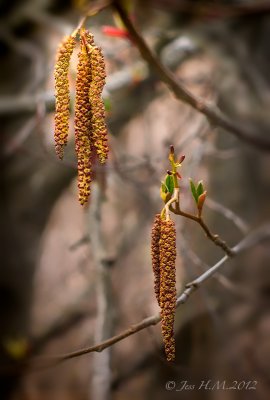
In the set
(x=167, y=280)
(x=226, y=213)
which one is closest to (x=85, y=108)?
(x=167, y=280)

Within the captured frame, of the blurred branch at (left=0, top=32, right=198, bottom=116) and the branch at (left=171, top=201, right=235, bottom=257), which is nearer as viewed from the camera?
the branch at (left=171, top=201, right=235, bottom=257)

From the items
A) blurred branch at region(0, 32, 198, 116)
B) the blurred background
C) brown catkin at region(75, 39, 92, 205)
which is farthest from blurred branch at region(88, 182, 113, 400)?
brown catkin at region(75, 39, 92, 205)

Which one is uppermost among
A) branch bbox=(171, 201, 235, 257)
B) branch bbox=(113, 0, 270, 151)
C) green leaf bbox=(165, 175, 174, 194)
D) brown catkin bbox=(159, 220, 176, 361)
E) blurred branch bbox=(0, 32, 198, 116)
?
blurred branch bbox=(0, 32, 198, 116)

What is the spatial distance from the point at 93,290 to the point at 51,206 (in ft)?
0.83

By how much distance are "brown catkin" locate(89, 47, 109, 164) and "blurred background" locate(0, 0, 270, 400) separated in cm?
25

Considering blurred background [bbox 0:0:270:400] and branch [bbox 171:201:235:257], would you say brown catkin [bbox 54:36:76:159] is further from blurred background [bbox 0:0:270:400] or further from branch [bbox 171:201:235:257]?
blurred background [bbox 0:0:270:400]

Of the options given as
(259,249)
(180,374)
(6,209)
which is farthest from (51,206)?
(180,374)

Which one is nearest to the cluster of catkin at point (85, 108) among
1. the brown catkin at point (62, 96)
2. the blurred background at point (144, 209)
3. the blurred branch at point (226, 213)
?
the brown catkin at point (62, 96)

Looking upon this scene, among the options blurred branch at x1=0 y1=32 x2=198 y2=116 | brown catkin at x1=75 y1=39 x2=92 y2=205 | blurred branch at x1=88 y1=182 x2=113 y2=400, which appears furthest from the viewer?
blurred branch at x1=0 y1=32 x2=198 y2=116

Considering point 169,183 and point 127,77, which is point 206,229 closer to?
point 169,183

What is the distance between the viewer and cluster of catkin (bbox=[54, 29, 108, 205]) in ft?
1.06

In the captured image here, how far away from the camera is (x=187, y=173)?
73 centimetres

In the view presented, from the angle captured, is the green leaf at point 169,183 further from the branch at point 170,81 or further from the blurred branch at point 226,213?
the blurred branch at point 226,213

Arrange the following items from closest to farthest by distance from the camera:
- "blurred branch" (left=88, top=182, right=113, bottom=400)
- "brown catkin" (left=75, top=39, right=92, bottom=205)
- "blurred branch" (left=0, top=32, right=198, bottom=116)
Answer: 1. "brown catkin" (left=75, top=39, right=92, bottom=205)
2. "blurred branch" (left=88, top=182, right=113, bottom=400)
3. "blurred branch" (left=0, top=32, right=198, bottom=116)
